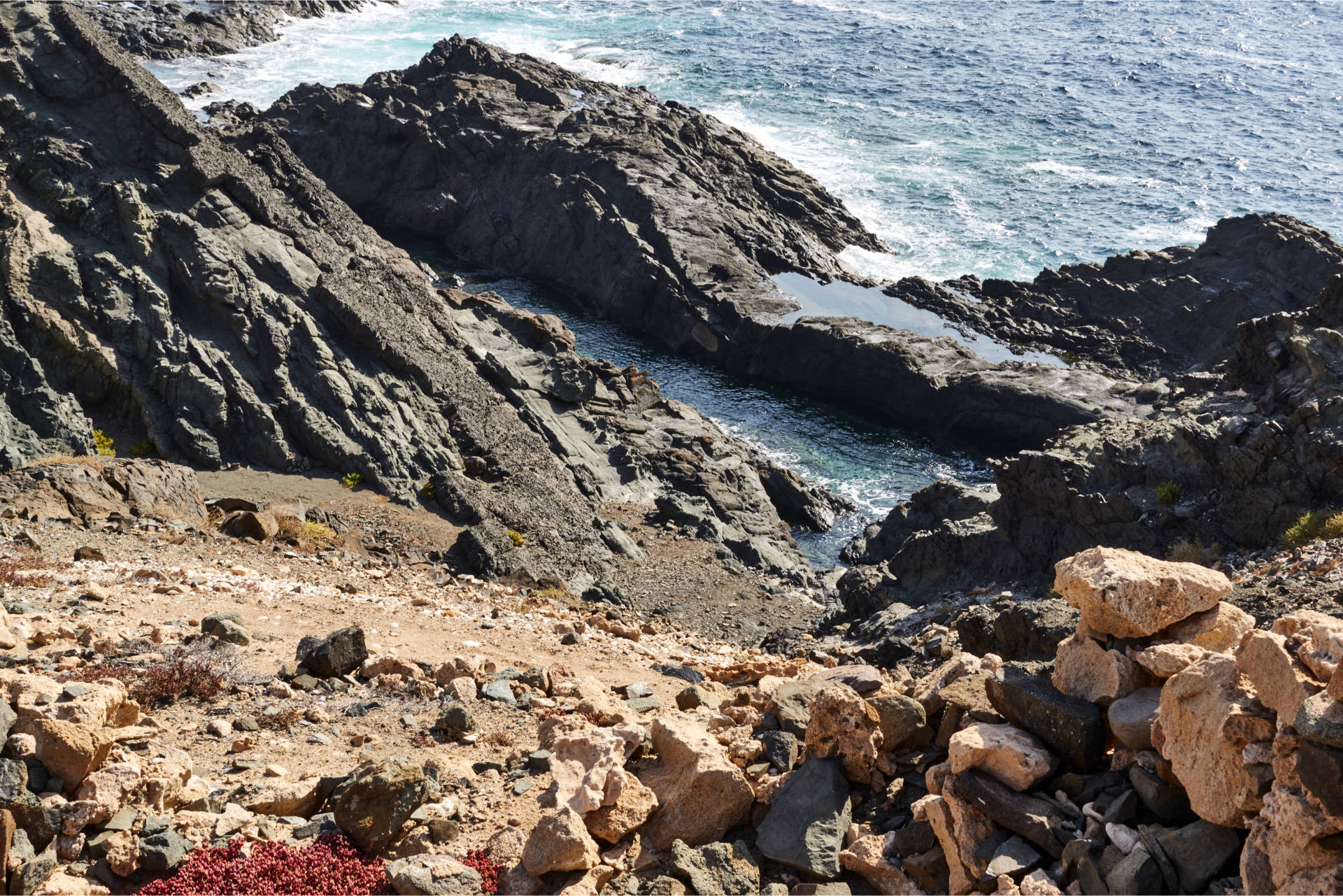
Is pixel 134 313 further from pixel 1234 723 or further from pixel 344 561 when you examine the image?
pixel 1234 723

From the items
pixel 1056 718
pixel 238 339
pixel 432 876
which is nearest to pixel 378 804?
pixel 432 876

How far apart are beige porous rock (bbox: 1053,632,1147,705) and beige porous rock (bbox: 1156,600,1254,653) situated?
0.88 metres

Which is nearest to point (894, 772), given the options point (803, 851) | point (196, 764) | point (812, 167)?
point (803, 851)

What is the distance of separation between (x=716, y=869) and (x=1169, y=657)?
647 centimetres

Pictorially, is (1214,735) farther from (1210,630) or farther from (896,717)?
(896,717)

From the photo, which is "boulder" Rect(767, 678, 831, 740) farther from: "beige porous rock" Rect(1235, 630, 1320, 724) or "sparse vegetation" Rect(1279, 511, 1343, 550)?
"sparse vegetation" Rect(1279, 511, 1343, 550)

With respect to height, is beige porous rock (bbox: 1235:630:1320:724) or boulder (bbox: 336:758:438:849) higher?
beige porous rock (bbox: 1235:630:1320:724)

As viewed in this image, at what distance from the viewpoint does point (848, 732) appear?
14344 mm

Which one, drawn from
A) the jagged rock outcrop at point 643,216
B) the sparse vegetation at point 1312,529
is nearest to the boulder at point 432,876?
the sparse vegetation at point 1312,529

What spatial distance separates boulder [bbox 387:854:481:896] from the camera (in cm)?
1236

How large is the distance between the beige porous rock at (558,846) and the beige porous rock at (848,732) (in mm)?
3720

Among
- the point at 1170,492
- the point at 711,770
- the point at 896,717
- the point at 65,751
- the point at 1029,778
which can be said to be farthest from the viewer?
the point at 1170,492

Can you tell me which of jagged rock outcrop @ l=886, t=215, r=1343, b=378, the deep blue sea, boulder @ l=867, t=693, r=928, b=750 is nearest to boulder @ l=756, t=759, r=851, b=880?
boulder @ l=867, t=693, r=928, b=750

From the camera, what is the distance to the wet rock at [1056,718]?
12945 millimetres
